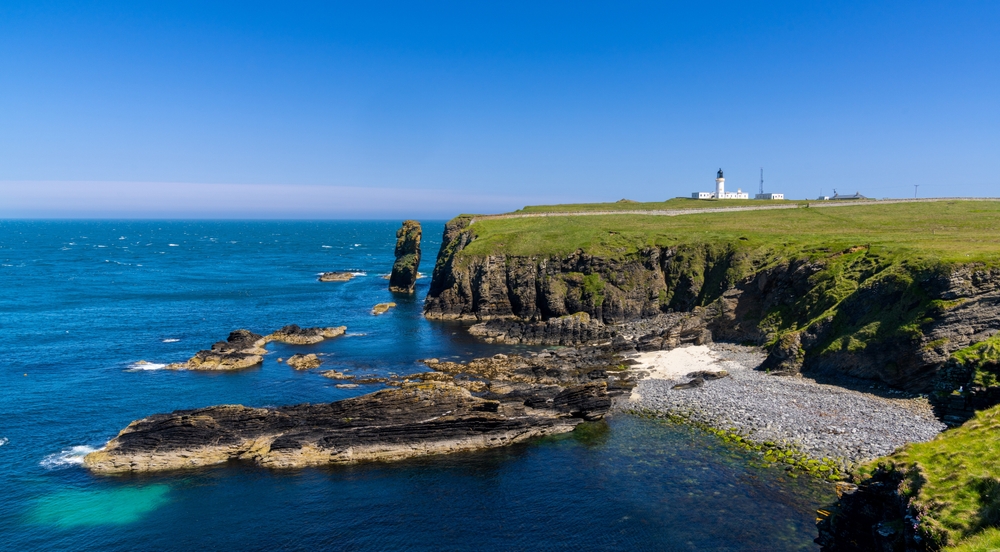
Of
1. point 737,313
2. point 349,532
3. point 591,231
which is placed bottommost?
point 349,532

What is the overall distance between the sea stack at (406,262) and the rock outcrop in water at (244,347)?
3779cm

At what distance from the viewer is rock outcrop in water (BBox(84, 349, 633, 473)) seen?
37.9m

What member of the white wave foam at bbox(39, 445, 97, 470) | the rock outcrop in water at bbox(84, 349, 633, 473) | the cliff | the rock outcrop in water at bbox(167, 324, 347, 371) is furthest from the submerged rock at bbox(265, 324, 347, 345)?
the cliff

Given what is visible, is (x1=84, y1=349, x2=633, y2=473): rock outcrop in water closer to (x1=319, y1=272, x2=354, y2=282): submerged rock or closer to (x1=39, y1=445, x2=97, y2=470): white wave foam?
(x1=39, y1=445, x2=97, y2=470): white wave foam

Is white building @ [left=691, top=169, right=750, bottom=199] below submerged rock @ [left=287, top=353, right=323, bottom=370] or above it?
above

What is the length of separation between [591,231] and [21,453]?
78.3 metres

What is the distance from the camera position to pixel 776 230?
8950 cm

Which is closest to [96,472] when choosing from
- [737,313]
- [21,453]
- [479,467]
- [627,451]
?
[21,453]

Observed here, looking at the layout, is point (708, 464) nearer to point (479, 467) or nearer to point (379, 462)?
point (479, 467)

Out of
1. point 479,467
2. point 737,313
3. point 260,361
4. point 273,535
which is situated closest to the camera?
point 273,535

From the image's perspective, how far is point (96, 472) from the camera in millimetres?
36656

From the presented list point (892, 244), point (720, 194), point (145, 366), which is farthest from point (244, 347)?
point (720, 194)

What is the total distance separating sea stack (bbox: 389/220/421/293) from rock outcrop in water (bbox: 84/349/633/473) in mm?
70751

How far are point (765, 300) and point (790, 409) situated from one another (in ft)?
84.5
